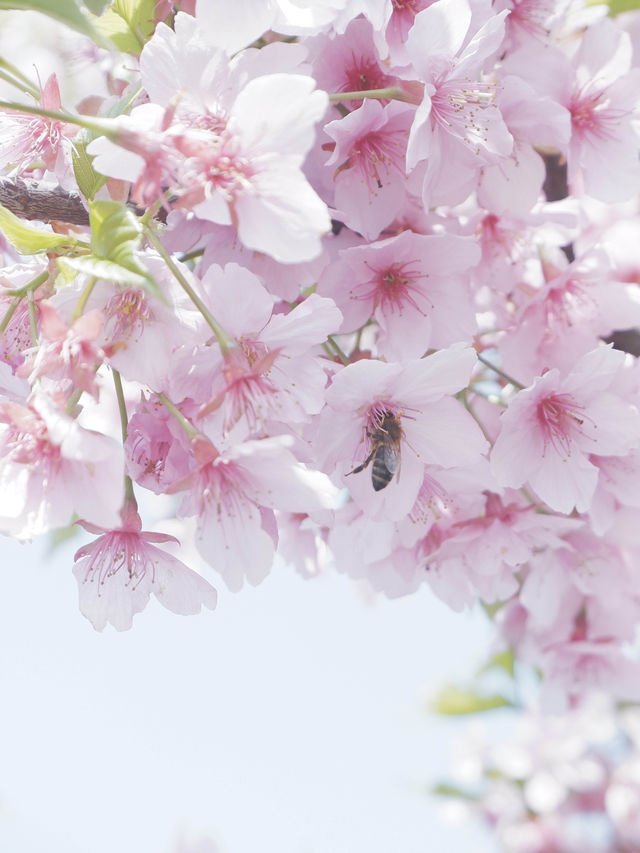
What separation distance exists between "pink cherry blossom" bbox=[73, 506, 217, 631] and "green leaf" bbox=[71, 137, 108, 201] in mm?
330

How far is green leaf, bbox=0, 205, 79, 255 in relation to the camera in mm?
830

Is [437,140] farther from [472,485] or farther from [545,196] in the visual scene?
[545,196]

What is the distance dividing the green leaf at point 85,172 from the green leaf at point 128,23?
23 centimetres

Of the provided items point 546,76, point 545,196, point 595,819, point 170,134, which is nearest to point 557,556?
point 545,196

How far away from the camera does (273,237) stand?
71cm

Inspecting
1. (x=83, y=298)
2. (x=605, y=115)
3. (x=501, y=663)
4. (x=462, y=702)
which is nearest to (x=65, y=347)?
(x=83, y=298)

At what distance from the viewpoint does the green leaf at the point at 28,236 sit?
830 millimetres

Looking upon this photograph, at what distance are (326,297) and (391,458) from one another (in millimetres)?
198

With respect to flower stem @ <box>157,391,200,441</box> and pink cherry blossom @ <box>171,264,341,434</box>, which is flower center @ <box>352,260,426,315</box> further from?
flower stem @ <box>157,391,200,441</box>

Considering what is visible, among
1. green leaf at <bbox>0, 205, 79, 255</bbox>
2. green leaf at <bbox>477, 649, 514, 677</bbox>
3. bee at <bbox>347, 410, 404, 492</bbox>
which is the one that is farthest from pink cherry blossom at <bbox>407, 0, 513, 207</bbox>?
green leaf at <bbox>477, 649, 514, 677</bbox>

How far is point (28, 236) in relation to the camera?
2.73 ft

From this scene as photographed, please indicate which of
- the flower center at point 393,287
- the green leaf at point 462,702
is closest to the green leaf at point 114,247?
the flower center at point 393,287

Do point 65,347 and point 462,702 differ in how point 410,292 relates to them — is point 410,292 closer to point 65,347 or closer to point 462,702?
point 65,347

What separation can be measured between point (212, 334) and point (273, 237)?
0.14 meters
